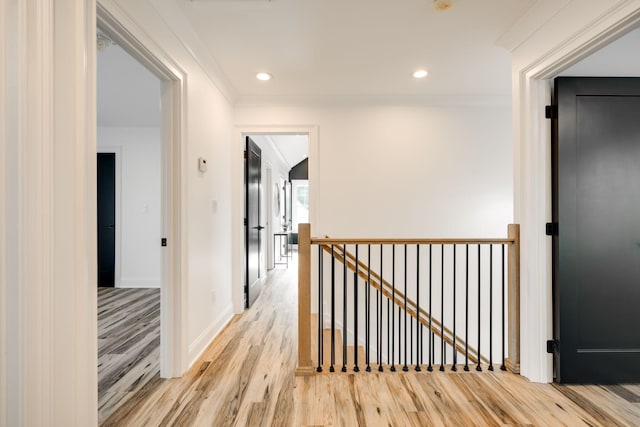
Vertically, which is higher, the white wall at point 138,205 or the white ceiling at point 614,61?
the white ceiling at point 614,61

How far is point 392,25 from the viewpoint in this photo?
2.18 meters

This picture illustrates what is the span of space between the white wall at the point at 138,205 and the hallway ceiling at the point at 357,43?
7.19 feet

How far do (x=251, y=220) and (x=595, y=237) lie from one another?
3.19m

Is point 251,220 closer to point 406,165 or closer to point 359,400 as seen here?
point 406,165

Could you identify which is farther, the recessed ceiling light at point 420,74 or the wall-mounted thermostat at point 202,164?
the recessed ceiling light at point 420,74

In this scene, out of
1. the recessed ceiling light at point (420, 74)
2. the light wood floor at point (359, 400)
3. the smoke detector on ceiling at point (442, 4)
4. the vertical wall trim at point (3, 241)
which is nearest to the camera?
the vertical wall trim at point (3, 241)

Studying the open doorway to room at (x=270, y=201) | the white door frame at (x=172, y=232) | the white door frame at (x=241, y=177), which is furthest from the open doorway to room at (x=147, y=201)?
the open doorway to room at (x=270, y=201)

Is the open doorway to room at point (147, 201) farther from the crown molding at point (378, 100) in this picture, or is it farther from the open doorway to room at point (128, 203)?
the crown molding at point (378, 100)

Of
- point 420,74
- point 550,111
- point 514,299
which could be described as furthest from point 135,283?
point 550,111

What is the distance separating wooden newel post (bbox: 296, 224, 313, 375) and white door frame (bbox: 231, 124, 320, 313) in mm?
1302

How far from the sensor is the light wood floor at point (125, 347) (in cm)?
195

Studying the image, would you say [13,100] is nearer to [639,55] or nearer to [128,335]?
[128,335]

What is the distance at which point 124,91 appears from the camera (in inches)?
133

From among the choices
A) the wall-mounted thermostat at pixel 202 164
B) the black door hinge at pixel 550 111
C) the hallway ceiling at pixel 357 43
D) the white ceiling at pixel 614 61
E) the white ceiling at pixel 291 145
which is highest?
the white ceiling at pixel 291 145
